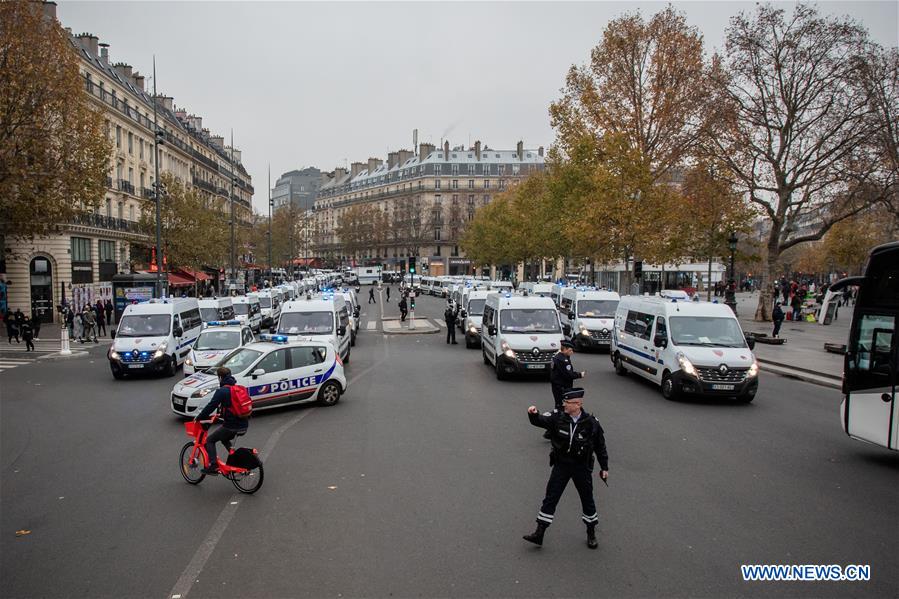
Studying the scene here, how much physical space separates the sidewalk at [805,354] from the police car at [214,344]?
15724 millimetres

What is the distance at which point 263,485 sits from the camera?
8477mm

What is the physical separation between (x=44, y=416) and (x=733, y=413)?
14204 mm

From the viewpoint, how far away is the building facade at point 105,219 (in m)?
36.9

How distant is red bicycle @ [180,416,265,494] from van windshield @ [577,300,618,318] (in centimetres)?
1774

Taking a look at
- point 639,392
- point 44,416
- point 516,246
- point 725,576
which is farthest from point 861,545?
point 516,246

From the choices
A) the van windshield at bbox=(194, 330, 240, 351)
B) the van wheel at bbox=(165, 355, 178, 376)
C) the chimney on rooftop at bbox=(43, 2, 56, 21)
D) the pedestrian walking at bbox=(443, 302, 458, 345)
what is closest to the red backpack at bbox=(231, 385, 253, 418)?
the van windshield at bbox=(194, 330, 240, 351)

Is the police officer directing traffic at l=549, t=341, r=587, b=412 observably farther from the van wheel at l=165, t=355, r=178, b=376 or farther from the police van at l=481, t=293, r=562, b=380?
the van wheel at l=165, t=355, r=178, b=376

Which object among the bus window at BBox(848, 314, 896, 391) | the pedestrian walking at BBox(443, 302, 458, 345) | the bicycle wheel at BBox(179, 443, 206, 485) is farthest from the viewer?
the pedestrian walking at BBox(443, 302, 458, 345)

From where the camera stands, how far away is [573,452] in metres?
6.14

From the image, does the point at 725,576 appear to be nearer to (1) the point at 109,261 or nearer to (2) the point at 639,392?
(2) the point at 639,392

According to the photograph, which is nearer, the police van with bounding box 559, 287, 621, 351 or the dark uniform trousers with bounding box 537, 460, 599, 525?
the dark uniform trousers with bounding box 537, 460, 599, 525

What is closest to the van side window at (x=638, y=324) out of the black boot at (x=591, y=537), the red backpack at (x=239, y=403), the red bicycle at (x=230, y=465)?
the black boot at (x=591, y=537)

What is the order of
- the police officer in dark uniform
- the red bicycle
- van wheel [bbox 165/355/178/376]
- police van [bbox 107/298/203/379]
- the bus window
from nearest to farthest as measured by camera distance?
1. the police officer in dark uniform
2. the red bicycle
3. the bus window
4. police van [bbox 107/298/203/379]
5. van wheel [bbox 165/355/178/376]

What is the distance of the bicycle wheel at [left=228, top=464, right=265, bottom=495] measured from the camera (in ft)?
26.7
